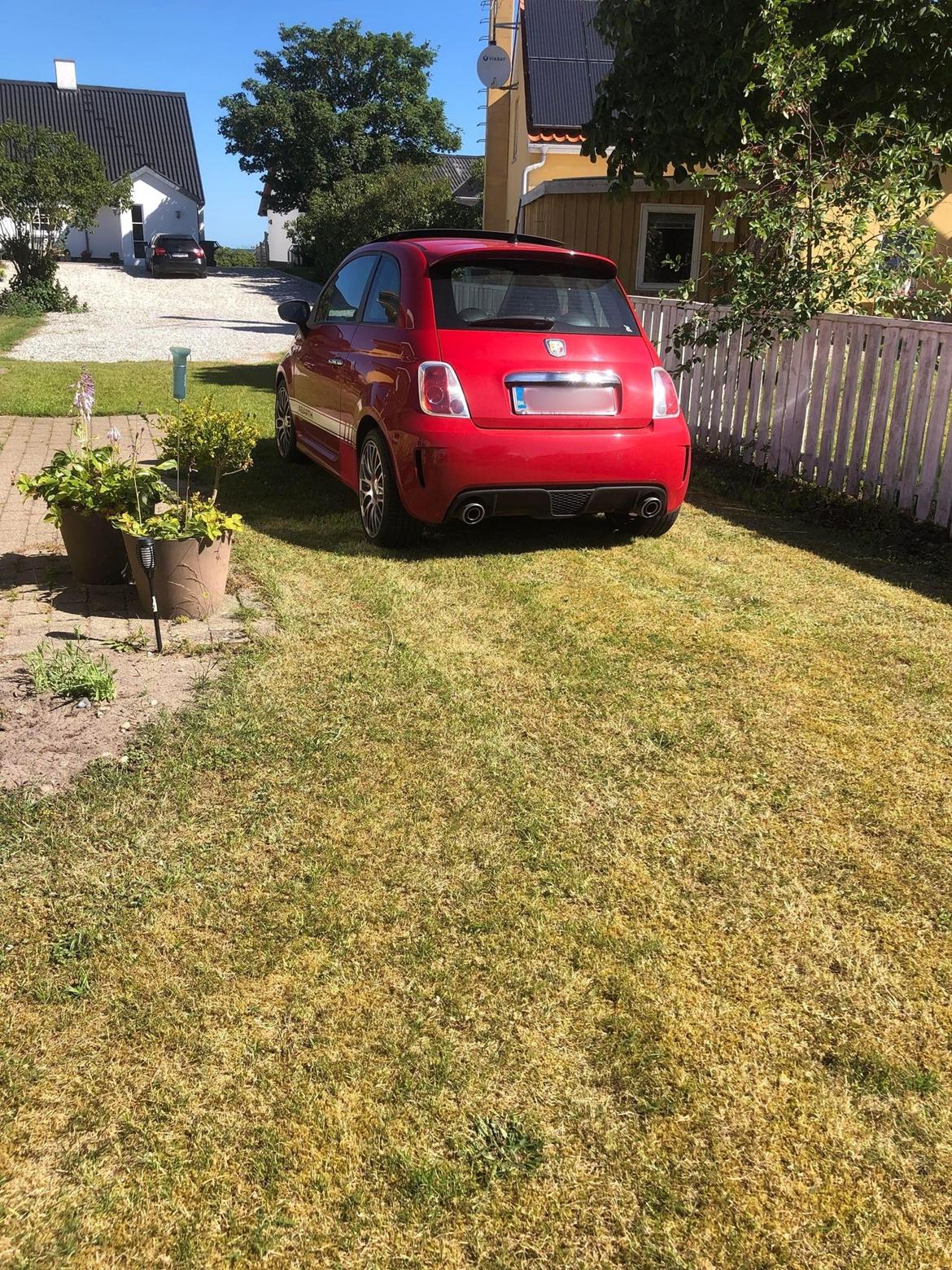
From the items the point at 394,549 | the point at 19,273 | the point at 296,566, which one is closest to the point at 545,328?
the point at 394,549

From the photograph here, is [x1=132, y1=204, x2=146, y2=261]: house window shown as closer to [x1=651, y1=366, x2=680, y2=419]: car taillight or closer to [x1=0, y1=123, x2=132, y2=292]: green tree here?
[x1=0, y1=123, x2=132, y2=292]: green tree

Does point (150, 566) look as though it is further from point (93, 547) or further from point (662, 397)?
point (662, 397)

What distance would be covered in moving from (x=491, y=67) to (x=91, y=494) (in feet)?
63.7

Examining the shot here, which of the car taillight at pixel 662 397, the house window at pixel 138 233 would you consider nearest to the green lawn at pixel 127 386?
the car taillight at pixel 662 397

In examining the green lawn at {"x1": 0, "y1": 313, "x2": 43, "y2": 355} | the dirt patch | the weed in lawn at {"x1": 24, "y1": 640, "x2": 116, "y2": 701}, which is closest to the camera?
the dirt patch

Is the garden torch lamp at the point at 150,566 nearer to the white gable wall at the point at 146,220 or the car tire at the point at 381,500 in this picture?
the car tire at the point at 381,500

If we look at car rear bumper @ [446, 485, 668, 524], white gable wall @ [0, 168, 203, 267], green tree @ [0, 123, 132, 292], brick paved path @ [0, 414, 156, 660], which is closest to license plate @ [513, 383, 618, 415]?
car rear bumper @ [446, 485, 668, 524]

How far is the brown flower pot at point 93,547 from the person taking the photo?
16.8 ft

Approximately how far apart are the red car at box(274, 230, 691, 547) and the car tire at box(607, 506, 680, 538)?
0.23ft

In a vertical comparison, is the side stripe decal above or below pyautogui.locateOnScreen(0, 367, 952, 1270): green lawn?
above

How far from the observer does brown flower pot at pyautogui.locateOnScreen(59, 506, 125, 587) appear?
5.11m

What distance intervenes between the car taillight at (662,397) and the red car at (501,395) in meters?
0.01

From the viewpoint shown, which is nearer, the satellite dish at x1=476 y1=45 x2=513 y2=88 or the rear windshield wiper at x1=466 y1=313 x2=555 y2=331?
the rear windshield wiper at x1=466 y1=313 x2=555 y2=331

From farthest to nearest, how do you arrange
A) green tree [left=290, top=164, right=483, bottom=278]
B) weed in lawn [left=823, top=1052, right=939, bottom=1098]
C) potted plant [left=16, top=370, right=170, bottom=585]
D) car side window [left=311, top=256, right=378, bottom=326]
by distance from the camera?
1. green tree [left=290, top=164, right=483, bottom=278]
2. car side window [left=311, top=256, right=378, bottom=326]
3. potted plant [left=16, top=370, right=170, bottom=585]
4. weed in lawn [left=823, top=1052, right=939, bottom=1098]
